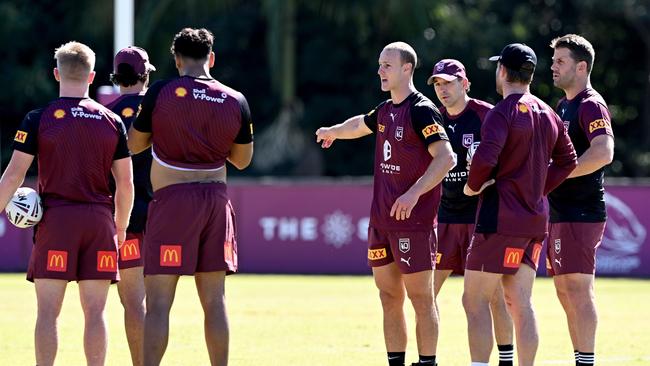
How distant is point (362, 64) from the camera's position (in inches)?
1455

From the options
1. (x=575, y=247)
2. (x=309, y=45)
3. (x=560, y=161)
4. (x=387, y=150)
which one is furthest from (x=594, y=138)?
(x=309, y=45)

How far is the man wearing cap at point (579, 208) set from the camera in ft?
31.7

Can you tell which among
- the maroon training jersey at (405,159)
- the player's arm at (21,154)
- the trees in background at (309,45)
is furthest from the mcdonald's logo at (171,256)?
the trees in background at (309,45)

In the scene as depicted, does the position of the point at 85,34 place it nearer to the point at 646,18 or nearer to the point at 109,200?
the point at 646,18

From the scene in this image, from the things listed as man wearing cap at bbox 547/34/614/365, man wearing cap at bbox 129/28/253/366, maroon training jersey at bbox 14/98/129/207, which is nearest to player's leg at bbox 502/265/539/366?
man wearing cap at bbox 547/34/614/365

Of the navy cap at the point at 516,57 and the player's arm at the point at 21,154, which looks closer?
the player's arm at the point at 21,154

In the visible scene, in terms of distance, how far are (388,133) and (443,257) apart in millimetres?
1414

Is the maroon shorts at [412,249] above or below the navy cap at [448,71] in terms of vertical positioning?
below

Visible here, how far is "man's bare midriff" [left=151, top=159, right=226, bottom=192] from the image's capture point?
Answer: 8539mm

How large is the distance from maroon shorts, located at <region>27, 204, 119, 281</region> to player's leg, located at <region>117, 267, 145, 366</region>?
859mm

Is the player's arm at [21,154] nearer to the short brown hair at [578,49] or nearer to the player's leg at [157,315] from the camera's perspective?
the player's leg at [157,315]

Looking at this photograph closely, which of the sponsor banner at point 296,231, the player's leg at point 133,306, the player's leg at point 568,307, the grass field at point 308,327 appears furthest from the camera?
the sponsor banner at point 296,231

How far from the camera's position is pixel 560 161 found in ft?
30.2

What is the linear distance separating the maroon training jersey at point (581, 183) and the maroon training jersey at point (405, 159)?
40.6 inches
